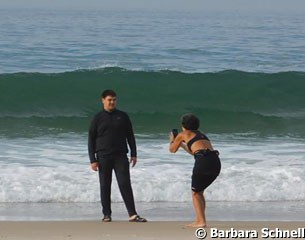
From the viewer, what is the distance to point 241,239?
31.2 feet

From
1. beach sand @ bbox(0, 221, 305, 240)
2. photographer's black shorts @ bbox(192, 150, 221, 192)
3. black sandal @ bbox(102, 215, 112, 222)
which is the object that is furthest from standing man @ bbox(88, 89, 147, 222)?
photographer's black shorts @ bbox(192, 150, 221, 192)

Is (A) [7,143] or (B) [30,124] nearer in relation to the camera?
(A) [7,143]

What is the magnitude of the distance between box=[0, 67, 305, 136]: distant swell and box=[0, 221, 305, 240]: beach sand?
9145 mm

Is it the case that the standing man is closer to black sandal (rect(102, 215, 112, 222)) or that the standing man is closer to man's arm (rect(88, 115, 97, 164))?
man's arm (rect(88, 115, 97, 164))

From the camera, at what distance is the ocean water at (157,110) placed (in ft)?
41.2

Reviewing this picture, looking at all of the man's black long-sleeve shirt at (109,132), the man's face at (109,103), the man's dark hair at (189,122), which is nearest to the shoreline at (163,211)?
the man's black long-sleeve shirt at (109,132)

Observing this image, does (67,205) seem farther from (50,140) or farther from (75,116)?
(75,116)

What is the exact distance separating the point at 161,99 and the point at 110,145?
1378cm

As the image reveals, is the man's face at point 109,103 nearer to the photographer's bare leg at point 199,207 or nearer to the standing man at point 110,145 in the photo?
the standing man at point 110,145

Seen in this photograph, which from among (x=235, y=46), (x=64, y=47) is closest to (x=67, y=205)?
(x=64, y=47)

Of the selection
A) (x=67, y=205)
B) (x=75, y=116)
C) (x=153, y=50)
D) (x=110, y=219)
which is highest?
(x=153, y=50)

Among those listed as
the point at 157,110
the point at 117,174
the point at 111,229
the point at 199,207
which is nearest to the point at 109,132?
Answer: the point at 117,174

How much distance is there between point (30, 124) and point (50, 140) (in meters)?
3.10

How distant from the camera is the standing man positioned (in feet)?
34.5
